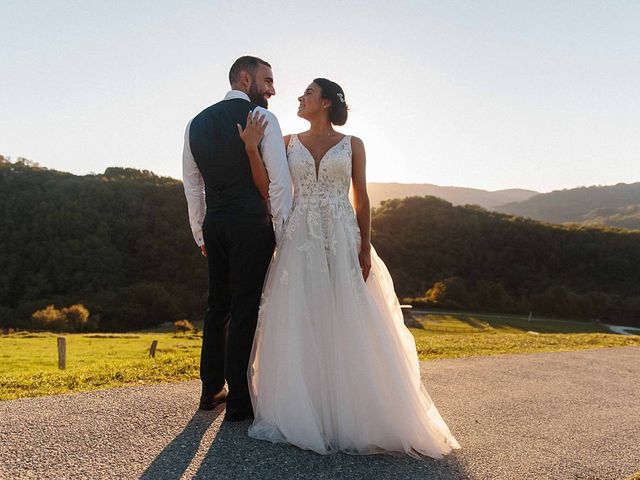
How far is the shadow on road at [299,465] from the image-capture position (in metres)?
Answer: 3.19

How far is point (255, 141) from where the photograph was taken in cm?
392

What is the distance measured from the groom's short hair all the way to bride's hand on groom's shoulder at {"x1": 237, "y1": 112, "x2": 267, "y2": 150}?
1.68 ft

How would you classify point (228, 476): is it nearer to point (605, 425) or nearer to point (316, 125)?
point (316, 125)

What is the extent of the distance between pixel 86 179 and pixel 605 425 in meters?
101

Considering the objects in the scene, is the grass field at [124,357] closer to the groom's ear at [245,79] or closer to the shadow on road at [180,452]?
the shadow on road at [180,452]

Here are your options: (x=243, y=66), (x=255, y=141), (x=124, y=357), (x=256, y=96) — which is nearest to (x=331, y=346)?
(x=255, y=141)

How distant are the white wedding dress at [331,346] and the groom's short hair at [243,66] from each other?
64cm

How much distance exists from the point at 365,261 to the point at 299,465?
1579 millimetres

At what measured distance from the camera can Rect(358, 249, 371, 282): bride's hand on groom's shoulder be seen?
422cm

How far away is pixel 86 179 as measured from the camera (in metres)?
95.0

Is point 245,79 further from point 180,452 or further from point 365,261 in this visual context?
point 180,452

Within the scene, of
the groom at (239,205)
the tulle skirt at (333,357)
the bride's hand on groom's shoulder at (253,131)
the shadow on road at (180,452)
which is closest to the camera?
the shadow on road at (180,452)

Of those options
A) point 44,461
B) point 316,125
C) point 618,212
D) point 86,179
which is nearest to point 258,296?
point 316,125

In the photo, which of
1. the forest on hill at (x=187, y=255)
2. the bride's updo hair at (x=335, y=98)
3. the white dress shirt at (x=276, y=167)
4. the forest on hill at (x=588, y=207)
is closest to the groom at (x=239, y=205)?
the white dress shirt at (x=276, y=167)
